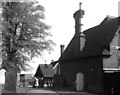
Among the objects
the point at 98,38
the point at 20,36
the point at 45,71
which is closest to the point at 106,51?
the point at 98,38

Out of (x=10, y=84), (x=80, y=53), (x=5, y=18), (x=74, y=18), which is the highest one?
(x=74, y=18)

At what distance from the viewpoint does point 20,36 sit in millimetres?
27297

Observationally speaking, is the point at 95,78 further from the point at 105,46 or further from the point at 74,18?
the point at 74,18

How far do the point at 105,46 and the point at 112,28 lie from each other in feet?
11.9

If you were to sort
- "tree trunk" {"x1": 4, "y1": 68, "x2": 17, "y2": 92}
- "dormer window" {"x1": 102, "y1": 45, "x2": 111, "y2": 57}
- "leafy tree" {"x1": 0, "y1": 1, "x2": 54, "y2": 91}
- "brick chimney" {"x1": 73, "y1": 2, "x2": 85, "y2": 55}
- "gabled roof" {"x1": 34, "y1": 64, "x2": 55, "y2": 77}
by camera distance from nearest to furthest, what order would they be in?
1. "leafy tree" {"x1": 0, "y1": 1, "x2": 54, "y2": 91}
2. "tree trunk" {"x1": 4, "y1": 68, "x2": 17, "y2": 92}
3. "dormer window" {"x1": 102, "y1": 45, "x2": 111, "y2": 57}
4. "brick chimney" {"x1": 73, "y1": 2, "x2": 85, "y2": 55}
5. "gabled roof" {"x1": 34, "y1": 64, "x2": 55, "y2": 77}

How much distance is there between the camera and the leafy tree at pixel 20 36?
81.4ft

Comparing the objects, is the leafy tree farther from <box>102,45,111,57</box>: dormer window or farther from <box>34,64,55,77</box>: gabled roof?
<box>34,64,55,77</box>: gabled roof

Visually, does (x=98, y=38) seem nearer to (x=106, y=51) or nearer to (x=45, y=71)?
(x=106, y=51)

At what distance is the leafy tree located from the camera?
81.4ft

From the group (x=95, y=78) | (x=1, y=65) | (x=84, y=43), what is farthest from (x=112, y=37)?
(x=1, y=65)

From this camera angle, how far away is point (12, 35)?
25.1m

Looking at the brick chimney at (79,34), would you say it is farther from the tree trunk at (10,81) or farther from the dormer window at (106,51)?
the tree trunk at (10,81)

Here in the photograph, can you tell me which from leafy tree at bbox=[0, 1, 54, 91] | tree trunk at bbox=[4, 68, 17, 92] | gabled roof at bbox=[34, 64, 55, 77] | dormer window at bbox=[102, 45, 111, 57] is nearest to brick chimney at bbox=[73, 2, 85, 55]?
dormer window at bbox=[102, 45, 111, 57]

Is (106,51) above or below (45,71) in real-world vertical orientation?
above
